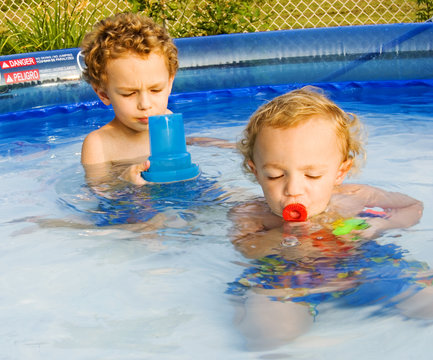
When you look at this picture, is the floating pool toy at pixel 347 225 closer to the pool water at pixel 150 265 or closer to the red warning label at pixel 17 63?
the pool water at pixel 150 265

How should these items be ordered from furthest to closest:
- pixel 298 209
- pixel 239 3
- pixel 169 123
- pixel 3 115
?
pixel 239 3 < pixel 3 115 < pixel 169 123 < pixel 298 209

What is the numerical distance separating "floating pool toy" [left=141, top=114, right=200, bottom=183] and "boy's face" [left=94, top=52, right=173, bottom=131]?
27cm

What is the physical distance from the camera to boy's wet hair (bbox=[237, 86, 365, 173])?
7.38ft

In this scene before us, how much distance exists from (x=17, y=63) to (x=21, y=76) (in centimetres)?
11

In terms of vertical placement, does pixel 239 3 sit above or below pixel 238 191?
above

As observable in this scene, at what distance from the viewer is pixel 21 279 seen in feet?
7.87

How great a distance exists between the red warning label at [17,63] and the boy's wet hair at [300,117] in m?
3.74

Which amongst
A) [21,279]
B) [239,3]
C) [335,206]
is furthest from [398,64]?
[21,279]

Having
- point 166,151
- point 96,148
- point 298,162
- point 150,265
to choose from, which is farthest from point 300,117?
point 96,148

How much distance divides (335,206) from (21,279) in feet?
3.83

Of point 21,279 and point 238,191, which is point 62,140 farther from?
point 21,279

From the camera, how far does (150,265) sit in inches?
96.1

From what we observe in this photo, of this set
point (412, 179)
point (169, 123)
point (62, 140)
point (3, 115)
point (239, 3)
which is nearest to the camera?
point (169, 123)

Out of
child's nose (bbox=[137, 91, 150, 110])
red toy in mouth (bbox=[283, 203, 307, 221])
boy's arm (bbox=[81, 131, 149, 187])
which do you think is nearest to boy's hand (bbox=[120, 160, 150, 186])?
boy's arm (bbox=[81, 131, 149, 187])
